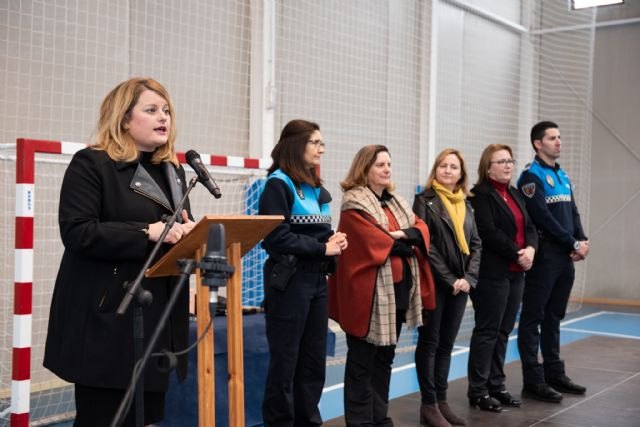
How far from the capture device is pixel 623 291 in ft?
35.4

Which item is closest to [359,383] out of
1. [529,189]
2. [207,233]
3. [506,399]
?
[506,399]

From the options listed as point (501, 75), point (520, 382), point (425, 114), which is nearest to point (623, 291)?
point (501, 75)

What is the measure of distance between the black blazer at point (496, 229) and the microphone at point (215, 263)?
3.09 meters

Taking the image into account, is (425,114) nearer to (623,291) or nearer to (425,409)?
(425,409)

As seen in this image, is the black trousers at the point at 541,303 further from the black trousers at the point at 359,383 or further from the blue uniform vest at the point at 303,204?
the blue uniform vest at the point at 303,204

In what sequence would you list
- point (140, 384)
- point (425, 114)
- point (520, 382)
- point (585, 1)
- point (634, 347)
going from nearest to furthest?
point (140, 384) < point (520, 382) < point (634, 347) < point (425, 114) < point (585, 1)

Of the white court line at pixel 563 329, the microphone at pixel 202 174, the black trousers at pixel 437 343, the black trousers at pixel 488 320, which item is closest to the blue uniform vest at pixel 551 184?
the black trousers at pixel 488 320

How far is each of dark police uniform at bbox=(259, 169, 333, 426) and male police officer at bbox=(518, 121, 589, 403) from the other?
197cm

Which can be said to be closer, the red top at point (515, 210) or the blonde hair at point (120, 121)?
the blonde hair at point (120, 121)

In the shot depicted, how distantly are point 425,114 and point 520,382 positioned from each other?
10.6 feet

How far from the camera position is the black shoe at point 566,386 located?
530cm

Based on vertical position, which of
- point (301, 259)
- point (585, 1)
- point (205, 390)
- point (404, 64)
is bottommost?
point (205, 390)

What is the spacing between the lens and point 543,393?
510 centimetres

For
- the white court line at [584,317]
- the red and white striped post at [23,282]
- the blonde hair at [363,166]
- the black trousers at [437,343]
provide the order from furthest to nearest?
the white court line at [584,317], the black trousers at [437,343], the blonde hair at [363,166], the red and white striped post at [23,282]
